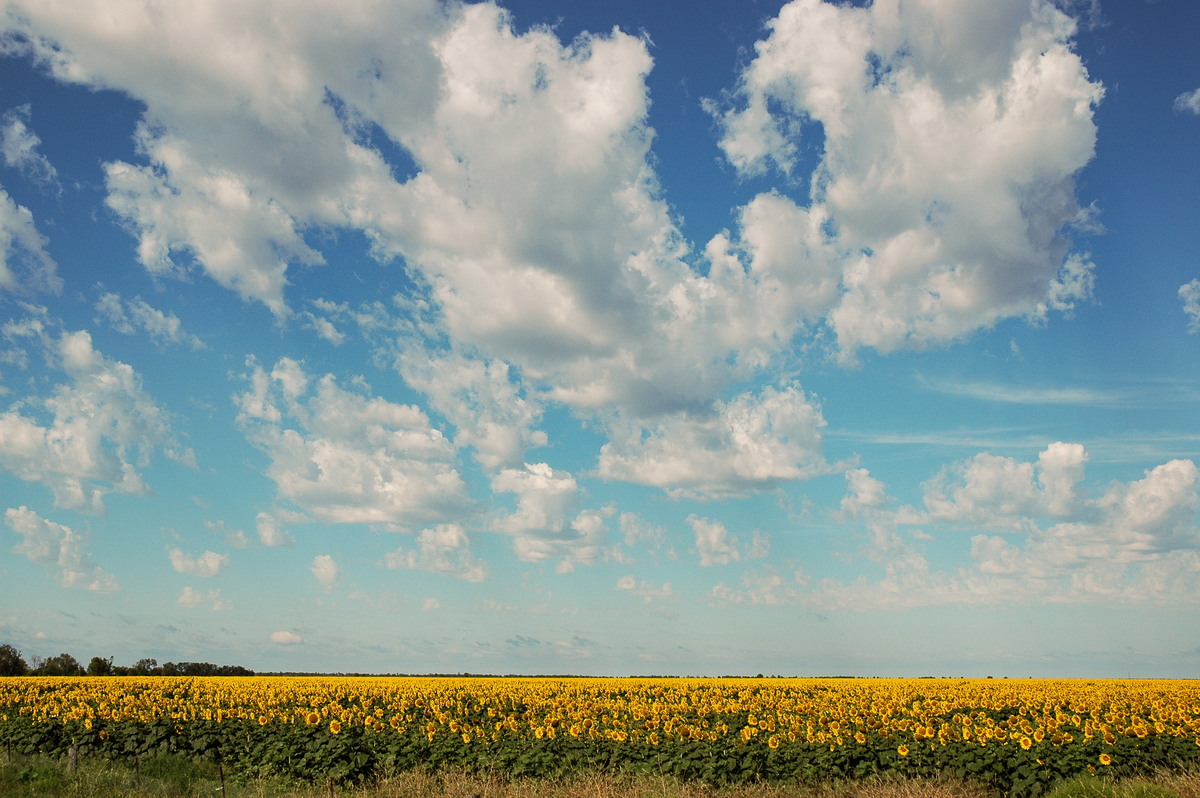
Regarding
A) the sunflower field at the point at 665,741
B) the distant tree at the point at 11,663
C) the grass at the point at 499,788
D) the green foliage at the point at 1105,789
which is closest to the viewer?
the green foliage at the point at 1105,789

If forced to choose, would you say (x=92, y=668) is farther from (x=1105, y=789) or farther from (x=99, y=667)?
(x=1105, y=789)

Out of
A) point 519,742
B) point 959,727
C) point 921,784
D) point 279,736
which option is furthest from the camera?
point 279,736

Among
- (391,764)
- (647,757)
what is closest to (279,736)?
(391,764)

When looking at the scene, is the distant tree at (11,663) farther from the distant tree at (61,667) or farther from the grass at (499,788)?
the grass at (499,788)

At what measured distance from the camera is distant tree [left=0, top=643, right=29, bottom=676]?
273 ft

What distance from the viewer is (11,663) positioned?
8425 cm

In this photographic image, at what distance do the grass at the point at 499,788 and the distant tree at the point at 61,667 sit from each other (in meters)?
84.1

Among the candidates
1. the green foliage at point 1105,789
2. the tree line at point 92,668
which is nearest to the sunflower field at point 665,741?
the green foliage at point 1105,789

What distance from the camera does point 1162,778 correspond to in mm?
15375

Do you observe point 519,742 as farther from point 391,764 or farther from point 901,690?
point 901,690

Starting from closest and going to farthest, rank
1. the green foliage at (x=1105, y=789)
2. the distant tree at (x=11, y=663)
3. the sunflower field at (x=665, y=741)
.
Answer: the green foliage at (x=1105, y=789) < the sunflower field at (x=665, y=741) < the distant tree at (x=11, y=663)

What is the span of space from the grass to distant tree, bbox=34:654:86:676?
84097 millimetres

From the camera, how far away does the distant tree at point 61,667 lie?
8638 cm

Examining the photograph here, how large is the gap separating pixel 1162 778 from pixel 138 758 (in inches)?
994
